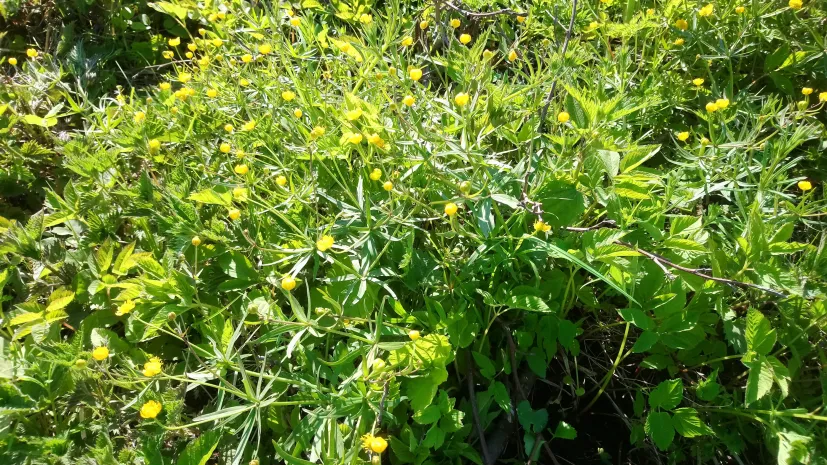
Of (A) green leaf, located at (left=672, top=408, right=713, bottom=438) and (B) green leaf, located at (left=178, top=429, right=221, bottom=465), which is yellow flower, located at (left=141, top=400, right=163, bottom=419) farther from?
(A) green leaf, located at (left=672, top=408, right=713, bottom=438)

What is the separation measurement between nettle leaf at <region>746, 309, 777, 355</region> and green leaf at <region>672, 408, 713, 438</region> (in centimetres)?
18

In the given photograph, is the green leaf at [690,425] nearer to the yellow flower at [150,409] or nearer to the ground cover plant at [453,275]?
the ground cover plant at [453,275]

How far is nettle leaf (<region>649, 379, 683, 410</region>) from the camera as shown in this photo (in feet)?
3.97

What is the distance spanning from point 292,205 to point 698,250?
1.00 metres

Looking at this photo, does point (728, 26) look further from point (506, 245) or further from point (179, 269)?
point (179, 269)

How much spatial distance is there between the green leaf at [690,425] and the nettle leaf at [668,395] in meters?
0.02

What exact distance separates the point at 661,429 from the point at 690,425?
0.06m

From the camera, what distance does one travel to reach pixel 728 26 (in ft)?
5.76

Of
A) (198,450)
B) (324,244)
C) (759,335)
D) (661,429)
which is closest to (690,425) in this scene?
(661,429)

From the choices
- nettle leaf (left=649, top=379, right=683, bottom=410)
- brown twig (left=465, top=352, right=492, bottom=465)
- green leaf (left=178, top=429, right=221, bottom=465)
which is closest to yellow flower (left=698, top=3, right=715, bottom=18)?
nettle leaf (left=649, top=379, right=683, bottom=410)

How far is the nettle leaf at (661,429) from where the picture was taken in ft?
3.93

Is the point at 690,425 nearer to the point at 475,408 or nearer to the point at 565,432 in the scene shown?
the point at 565,432

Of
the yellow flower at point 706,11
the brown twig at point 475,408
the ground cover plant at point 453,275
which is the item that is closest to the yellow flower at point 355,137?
the ground cover plant at point 453,275

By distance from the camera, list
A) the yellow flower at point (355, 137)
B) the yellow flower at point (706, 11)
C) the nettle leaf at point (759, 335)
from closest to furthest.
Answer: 1. the nettle leaf at point (759, 335)
2. the yellow flower at point (355, 137)
3. the yellow flower at point (706, 11)
